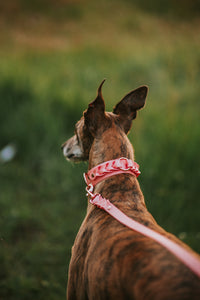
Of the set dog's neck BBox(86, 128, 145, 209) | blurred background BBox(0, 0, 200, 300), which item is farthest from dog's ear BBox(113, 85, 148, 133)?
blurred background BBox(0, 0, 200, 300)

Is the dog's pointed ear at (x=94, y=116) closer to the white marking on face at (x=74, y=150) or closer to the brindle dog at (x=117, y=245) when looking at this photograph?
the brindle dog at (x=117, y=245)

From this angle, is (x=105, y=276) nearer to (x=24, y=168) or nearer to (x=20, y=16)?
(x=24, y=168)

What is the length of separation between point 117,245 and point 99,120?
1.02m

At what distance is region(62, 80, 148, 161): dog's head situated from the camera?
8.14 ft

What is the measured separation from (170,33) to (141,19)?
1.00 metres

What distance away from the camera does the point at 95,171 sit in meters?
2.32

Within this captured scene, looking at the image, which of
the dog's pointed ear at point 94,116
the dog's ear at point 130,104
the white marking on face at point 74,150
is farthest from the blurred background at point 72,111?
the dog's ear at point 130,104

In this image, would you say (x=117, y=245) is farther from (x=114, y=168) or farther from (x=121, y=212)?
(x=114, y=168)

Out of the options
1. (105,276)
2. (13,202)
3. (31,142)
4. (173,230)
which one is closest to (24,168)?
(31,142)

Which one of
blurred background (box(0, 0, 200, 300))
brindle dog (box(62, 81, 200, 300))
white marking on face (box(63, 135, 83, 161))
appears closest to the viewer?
brindle dog (box(62, 81, 200, 300))

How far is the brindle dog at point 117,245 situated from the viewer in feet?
4.98

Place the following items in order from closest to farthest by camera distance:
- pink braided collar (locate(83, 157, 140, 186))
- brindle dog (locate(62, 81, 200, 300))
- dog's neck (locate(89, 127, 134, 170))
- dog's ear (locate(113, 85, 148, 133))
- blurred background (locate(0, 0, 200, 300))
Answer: brindle dog (locate(62, 81, 200, 300)) → pink braided collar (locate(83, 157, 140, 186)) → dog's neck (locate(89, 127, 134, 170)) → dog's ear (locate(113, 85, 148, 133)) → blurred background (locate(0, 0, 200, 300))

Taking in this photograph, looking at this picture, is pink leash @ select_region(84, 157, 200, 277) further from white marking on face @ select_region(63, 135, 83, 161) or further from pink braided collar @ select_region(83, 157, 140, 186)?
white marking on face @ select_region(63, 135, 83, 161)

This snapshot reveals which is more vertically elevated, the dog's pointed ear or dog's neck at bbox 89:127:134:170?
the dog's pointed ear
